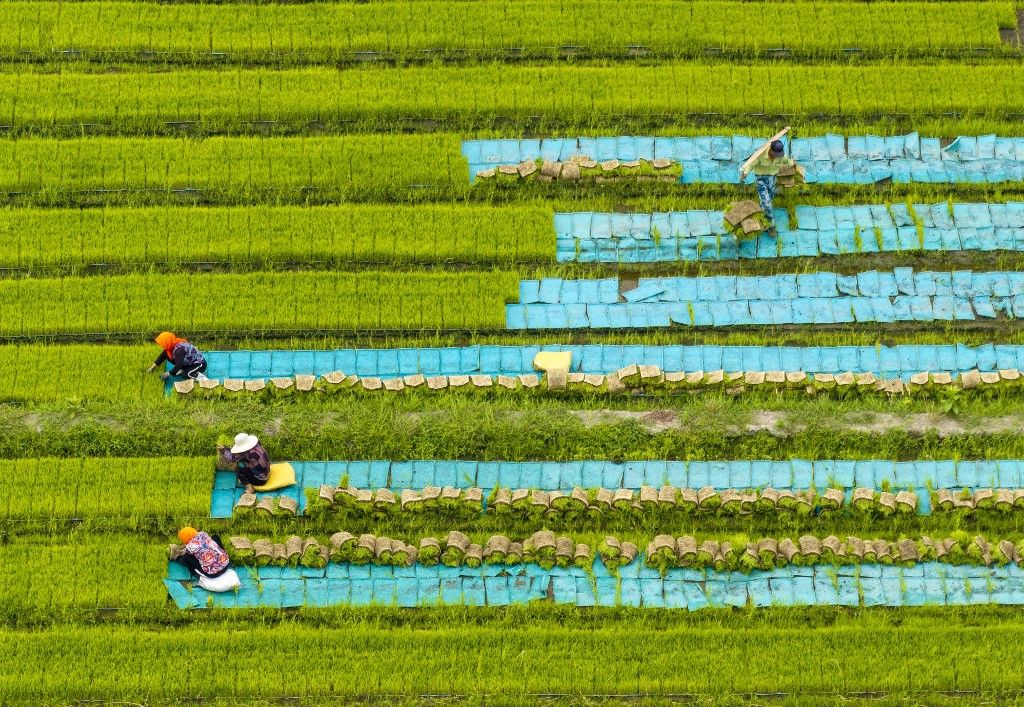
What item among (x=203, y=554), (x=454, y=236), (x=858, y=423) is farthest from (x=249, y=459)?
(x=858, y=423)

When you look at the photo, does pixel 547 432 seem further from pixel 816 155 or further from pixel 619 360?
pixel 816 155

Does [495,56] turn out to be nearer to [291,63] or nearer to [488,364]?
[291,63]

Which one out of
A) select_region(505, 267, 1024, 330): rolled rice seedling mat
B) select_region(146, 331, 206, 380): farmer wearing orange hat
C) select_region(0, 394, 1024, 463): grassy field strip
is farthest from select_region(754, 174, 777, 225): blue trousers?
select_region(146, 331, 206, 380): farmer wearing orange hat

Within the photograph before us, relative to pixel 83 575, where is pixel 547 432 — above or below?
above

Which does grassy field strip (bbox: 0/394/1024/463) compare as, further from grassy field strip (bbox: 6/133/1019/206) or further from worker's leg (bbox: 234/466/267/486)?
grassy field strip (bbox: 6/133/1019/206)

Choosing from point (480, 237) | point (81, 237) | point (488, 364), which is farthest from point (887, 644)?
point (81, 237)

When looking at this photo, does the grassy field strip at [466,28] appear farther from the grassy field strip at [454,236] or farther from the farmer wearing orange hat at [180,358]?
the farmer wearing orange hat at [180,358]
